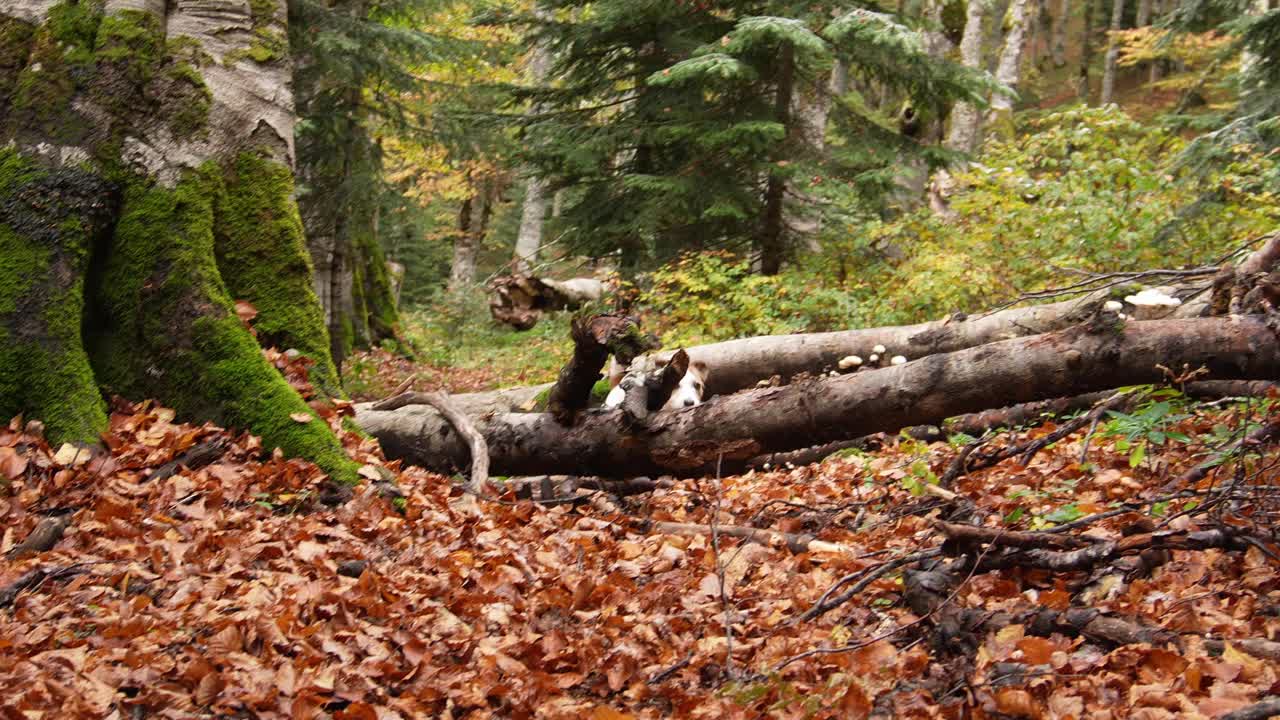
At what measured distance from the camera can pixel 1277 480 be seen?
3898 millimetres

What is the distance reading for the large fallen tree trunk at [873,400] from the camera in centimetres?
453

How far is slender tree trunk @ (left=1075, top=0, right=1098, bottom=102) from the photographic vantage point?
110 ft

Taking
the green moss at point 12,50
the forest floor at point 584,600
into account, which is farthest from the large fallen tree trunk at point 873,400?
the green moss at point 12,50

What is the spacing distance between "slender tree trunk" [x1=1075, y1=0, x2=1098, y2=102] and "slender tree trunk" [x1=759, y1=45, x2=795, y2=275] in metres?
23.9

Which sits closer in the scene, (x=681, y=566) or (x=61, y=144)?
(x=681, y=566)

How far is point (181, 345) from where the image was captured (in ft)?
16.4

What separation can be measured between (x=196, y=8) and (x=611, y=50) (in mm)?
9537

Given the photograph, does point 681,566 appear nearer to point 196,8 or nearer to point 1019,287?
point 196,8

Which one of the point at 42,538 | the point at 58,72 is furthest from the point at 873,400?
the point at 58,72

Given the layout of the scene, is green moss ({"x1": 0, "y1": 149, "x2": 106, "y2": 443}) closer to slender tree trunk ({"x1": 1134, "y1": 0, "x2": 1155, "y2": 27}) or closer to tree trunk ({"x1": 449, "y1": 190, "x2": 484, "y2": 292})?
tree trunk ({"x1": 449, "y1": 190, "x2": 484, "y2": 292})

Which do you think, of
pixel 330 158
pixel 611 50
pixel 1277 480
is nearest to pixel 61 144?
pixel 1277 480

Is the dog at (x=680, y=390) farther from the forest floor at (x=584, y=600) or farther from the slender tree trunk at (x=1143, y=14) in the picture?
the slender tree trunk at (x=1143, y=14)

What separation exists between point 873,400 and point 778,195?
8540 mm

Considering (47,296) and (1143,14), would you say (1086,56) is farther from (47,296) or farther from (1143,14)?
(47,296)
